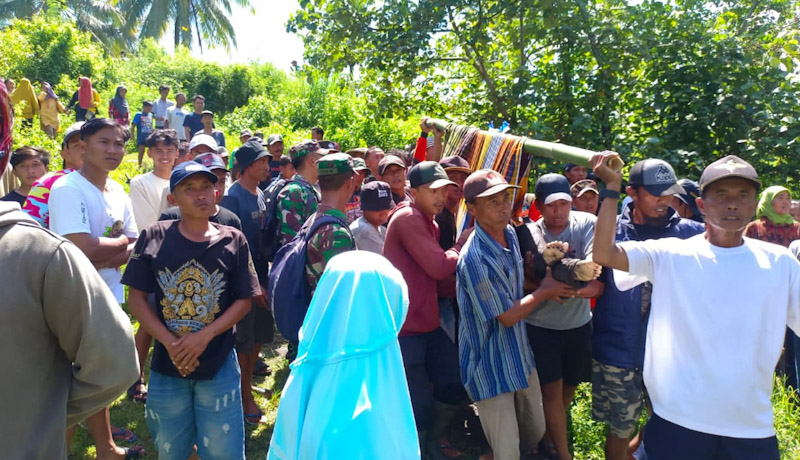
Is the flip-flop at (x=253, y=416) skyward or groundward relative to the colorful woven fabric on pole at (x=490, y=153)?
groundward

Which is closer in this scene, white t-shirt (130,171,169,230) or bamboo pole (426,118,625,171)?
bamboo pole (426,118,625,171)

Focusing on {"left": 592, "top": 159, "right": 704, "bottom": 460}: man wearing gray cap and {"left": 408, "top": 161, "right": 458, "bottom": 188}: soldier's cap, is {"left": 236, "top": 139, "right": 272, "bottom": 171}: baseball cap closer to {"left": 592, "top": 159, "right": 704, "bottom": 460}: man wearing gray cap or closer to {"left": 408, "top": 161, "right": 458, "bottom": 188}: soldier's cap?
{"left": 408, "top": 161, "right": 458, "bottom": 188}: soldier's cap

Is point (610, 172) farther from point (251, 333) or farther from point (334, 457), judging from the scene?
point (251, 333)

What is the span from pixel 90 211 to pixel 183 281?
962 millimetres

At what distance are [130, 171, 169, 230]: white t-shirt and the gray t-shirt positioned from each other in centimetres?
312

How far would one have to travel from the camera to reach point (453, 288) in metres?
4.17

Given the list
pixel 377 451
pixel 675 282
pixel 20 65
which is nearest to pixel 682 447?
pixel 675 282

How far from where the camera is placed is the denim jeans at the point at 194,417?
9.93ft

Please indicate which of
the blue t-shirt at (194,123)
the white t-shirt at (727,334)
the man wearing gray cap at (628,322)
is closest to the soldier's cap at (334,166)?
the man wearing gray cap at (628,322)

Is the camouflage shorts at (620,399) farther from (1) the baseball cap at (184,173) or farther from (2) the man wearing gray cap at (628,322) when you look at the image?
(1) the baseball cap at (184,173)

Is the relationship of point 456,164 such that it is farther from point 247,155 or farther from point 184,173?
point 184,173

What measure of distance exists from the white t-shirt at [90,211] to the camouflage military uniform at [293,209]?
1.10m

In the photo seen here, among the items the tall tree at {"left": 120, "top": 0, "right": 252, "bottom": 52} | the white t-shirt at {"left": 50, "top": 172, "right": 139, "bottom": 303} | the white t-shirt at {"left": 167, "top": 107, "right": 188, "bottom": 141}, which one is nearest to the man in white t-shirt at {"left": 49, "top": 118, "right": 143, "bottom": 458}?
the white t-shirt at {"left": 50, "top": 172, "right": 139, "bottom": 303}

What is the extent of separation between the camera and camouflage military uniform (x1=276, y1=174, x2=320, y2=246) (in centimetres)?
447
